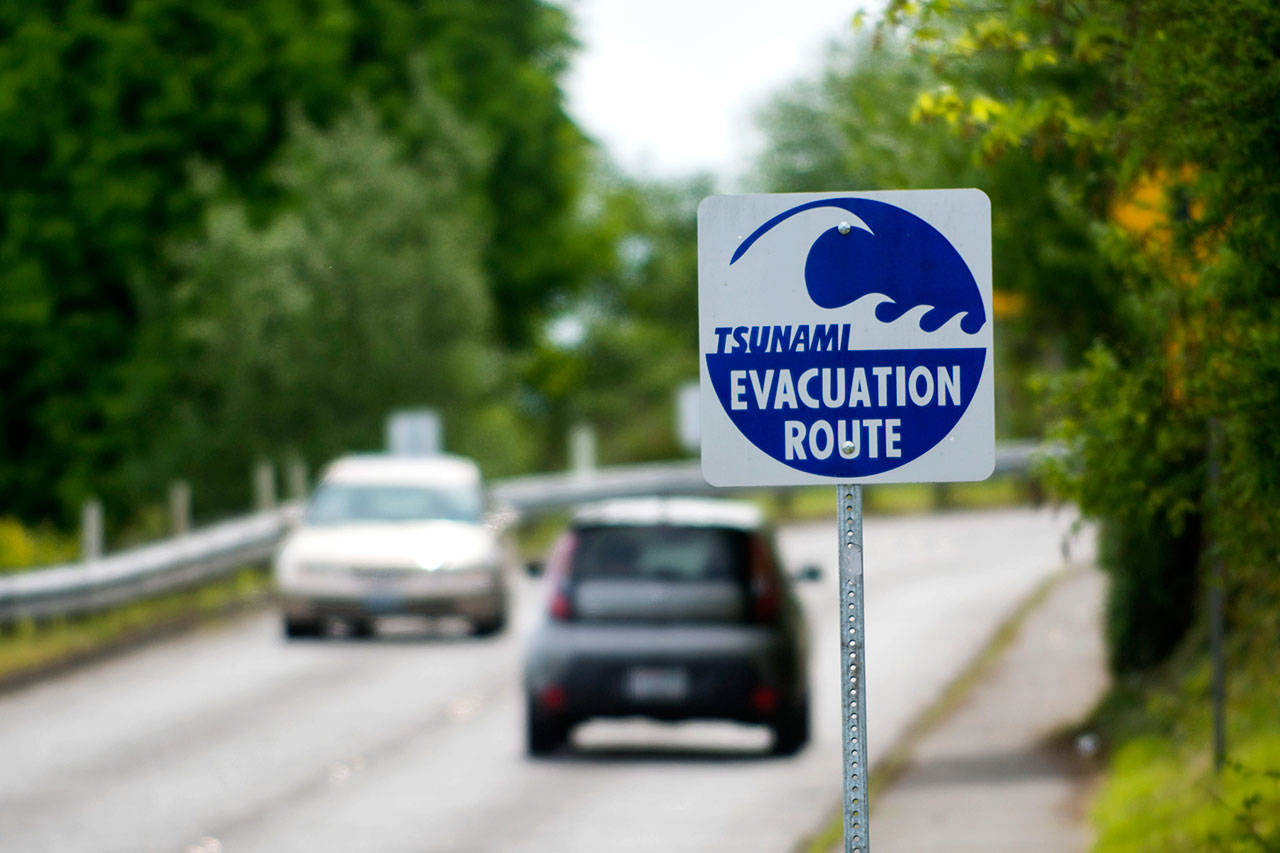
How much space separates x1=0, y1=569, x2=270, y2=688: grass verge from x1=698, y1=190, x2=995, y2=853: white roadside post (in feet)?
51.0

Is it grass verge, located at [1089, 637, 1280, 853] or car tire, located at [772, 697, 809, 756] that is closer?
grass verge, located at [1089, 637, 1280, 853]

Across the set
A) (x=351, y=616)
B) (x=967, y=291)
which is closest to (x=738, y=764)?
(x=351, y=616)

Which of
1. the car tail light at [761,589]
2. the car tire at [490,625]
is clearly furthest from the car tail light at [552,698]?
the car tire at [490,625]

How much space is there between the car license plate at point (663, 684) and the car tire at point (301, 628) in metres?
7.97

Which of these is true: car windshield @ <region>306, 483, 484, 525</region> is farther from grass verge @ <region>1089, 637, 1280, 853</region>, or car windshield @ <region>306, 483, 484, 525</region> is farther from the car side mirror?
grass verge @ <region>1089, 637, 1280, 853</region>

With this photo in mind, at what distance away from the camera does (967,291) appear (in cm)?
544

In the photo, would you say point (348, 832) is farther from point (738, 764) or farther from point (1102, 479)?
point (1102, 479)

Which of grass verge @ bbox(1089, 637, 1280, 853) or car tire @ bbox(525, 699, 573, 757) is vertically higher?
grass verge @ bbox(1089, 637, 1280, 853)

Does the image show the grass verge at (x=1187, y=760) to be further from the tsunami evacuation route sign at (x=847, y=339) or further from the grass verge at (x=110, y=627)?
the grass verge at (x=110, y=627)

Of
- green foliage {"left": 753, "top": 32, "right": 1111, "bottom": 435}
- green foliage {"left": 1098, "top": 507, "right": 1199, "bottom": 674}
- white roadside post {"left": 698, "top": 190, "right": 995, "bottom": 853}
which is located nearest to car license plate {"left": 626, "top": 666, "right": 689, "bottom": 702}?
green foliage {"left": 1098, "top": 507, "right": 1199, "bottom": 674}

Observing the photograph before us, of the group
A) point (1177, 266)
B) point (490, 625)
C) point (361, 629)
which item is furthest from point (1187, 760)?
point (361, 629)

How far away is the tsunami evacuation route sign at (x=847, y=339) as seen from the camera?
5.37 metres

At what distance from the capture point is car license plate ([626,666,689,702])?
15.3m

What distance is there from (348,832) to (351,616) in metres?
9.50
